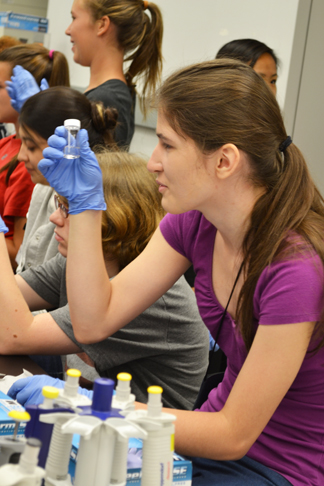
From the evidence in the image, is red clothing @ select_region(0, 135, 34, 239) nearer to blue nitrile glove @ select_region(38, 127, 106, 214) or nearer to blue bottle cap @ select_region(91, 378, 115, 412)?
blue nitrile glove @ select_region(38, 127, 106, 214)

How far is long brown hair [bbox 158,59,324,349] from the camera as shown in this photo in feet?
3.26

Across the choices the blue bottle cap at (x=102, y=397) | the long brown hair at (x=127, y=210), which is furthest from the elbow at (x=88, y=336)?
the blue bottle cap at (x=102, y=397)

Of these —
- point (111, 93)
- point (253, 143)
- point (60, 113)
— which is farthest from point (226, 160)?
point (111, 93)

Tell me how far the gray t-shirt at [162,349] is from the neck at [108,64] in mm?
1380

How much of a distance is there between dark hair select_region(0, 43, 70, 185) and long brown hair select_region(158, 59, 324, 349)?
5.83 feet

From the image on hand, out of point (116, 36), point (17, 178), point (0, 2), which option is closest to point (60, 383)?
point (17, 178)

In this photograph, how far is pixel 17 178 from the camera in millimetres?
2391

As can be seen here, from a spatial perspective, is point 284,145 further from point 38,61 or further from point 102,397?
point 38,61

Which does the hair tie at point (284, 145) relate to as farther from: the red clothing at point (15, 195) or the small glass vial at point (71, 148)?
the red clothing at point (15, 195)

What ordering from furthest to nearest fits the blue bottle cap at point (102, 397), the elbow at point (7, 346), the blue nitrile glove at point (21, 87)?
the blue nitrile glove at point (21, 87), the elbow at point (7, 346), the blue bottle cap at point (102, 397)

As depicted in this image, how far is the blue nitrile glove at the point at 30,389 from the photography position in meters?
0.91

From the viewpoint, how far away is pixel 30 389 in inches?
36.8

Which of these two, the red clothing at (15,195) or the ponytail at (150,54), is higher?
the ponytail at (150,54)

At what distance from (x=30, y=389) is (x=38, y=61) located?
2063mm
